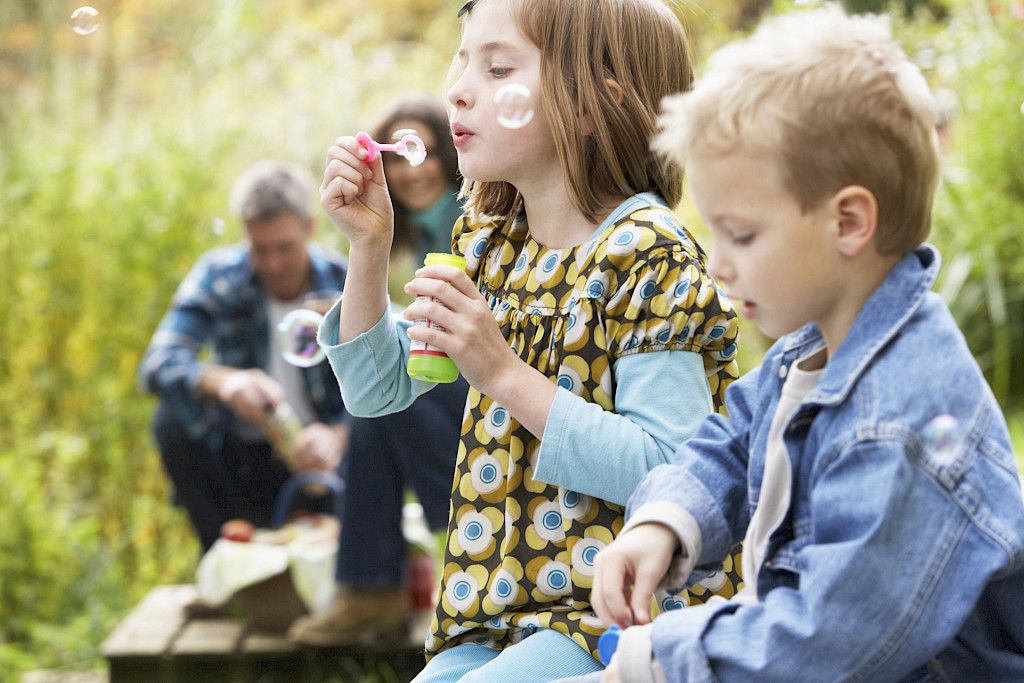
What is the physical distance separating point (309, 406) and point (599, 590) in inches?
110

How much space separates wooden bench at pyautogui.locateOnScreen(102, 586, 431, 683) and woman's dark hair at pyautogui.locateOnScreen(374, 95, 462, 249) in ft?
3.38

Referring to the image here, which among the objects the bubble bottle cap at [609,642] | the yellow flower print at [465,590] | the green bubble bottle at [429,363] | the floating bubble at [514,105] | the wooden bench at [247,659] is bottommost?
the wooden bench at [247,659]

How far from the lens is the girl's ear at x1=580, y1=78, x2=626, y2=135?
5.27ft

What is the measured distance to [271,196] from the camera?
A: 12.9ft

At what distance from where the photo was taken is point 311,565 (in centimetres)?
338

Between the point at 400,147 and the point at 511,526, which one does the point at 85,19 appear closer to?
the point at 400,147

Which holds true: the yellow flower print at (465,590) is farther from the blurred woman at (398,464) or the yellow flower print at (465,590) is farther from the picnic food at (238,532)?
the picnic food at (238,532)

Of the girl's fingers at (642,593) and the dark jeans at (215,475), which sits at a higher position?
the girl's fingers at (642,593)

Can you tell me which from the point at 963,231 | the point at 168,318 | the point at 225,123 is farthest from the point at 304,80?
the point at 963,231

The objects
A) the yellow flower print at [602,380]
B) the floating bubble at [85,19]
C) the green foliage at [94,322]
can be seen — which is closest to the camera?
the yellow flower print at [602,380]

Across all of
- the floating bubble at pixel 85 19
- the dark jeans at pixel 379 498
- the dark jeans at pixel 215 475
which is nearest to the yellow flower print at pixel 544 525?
the floating bubble at pixel 85 19

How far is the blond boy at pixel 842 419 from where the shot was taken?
3.48 ft

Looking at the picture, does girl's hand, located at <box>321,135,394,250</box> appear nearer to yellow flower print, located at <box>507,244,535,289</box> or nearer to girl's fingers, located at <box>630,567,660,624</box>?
yellow flower print, located at <box>507,244,535,289</box>

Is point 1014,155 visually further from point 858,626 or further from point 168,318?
point 858,626
